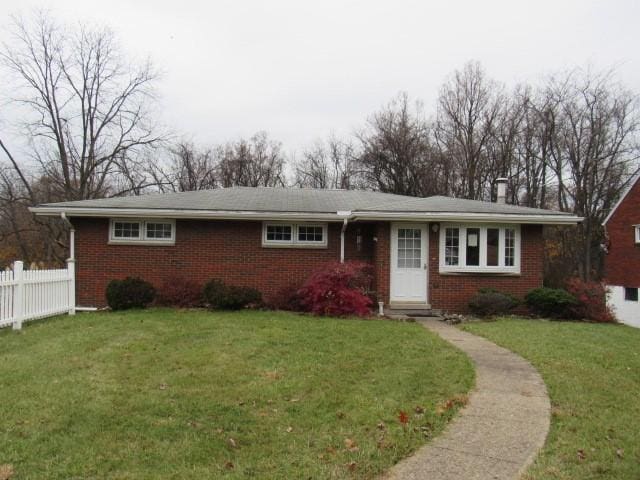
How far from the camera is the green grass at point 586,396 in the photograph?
390cm

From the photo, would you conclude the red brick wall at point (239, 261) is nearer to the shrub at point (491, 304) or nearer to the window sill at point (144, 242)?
the window sill at point (144, 242)

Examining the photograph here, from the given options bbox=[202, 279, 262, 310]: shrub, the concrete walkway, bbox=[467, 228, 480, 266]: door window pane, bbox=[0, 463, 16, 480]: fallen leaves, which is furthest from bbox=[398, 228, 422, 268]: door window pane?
bbox=[0, 463, 16, 480]: fallen leaves

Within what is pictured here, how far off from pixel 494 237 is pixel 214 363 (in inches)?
358

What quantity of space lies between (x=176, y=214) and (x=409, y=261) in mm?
6041

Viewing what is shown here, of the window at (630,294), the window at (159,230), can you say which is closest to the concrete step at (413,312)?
the window at (159,230)

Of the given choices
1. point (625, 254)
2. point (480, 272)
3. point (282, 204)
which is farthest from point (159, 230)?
point (625, 254)

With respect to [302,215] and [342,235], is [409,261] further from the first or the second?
[302,215]

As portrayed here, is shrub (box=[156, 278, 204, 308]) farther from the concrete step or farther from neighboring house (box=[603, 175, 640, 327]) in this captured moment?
neighboring house (box=[603, 175, 640, 327])

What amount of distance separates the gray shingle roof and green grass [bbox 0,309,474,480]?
4760mm

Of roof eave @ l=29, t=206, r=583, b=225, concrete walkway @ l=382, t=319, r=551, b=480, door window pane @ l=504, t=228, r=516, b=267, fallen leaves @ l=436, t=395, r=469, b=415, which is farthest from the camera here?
door window pane @ l=504, t=228, r=516, b=267

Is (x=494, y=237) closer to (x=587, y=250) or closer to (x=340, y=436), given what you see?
(x=340, y=436)

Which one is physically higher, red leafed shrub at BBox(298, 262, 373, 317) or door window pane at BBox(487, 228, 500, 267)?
door window pane at BBox(487, 228, 500, 267)

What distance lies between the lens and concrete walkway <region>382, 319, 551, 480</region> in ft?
12.3

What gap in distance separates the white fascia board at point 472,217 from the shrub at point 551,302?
1.77 metres
